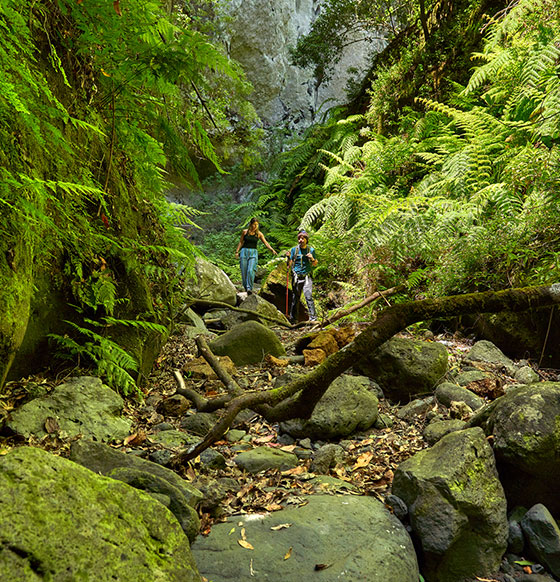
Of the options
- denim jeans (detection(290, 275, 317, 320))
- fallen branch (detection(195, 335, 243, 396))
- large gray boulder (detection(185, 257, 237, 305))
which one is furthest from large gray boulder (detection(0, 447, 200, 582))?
denim jeans (detection(290, 275, 317, 320))

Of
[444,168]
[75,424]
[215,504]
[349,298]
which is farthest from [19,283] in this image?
[444,168]

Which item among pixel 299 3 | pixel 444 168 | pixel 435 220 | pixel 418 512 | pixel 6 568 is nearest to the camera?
pixel 6 568

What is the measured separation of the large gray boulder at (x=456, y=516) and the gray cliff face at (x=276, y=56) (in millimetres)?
17914

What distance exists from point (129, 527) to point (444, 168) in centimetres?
708

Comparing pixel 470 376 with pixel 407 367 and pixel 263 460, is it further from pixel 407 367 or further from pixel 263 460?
pixel 263 460

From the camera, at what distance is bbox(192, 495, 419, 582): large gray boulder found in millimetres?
1532

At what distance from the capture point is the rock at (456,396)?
3.05 metres

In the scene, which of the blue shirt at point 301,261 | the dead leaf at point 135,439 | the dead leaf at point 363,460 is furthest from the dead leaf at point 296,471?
the blue shirt at point 301,261

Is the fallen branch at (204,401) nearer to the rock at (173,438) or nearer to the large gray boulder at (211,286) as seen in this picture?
the rock at (173,438)

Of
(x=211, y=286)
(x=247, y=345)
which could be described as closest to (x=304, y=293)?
(x=211, y=286)

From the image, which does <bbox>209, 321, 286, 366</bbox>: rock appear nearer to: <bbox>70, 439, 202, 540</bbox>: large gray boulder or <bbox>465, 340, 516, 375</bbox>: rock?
<bbox>465, 340, 516, 375</bbox>: rock

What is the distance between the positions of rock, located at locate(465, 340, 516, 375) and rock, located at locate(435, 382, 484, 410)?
2.62 feet

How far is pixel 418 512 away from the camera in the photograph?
1.99 metres

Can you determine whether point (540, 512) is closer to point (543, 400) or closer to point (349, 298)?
point (543, 400)
